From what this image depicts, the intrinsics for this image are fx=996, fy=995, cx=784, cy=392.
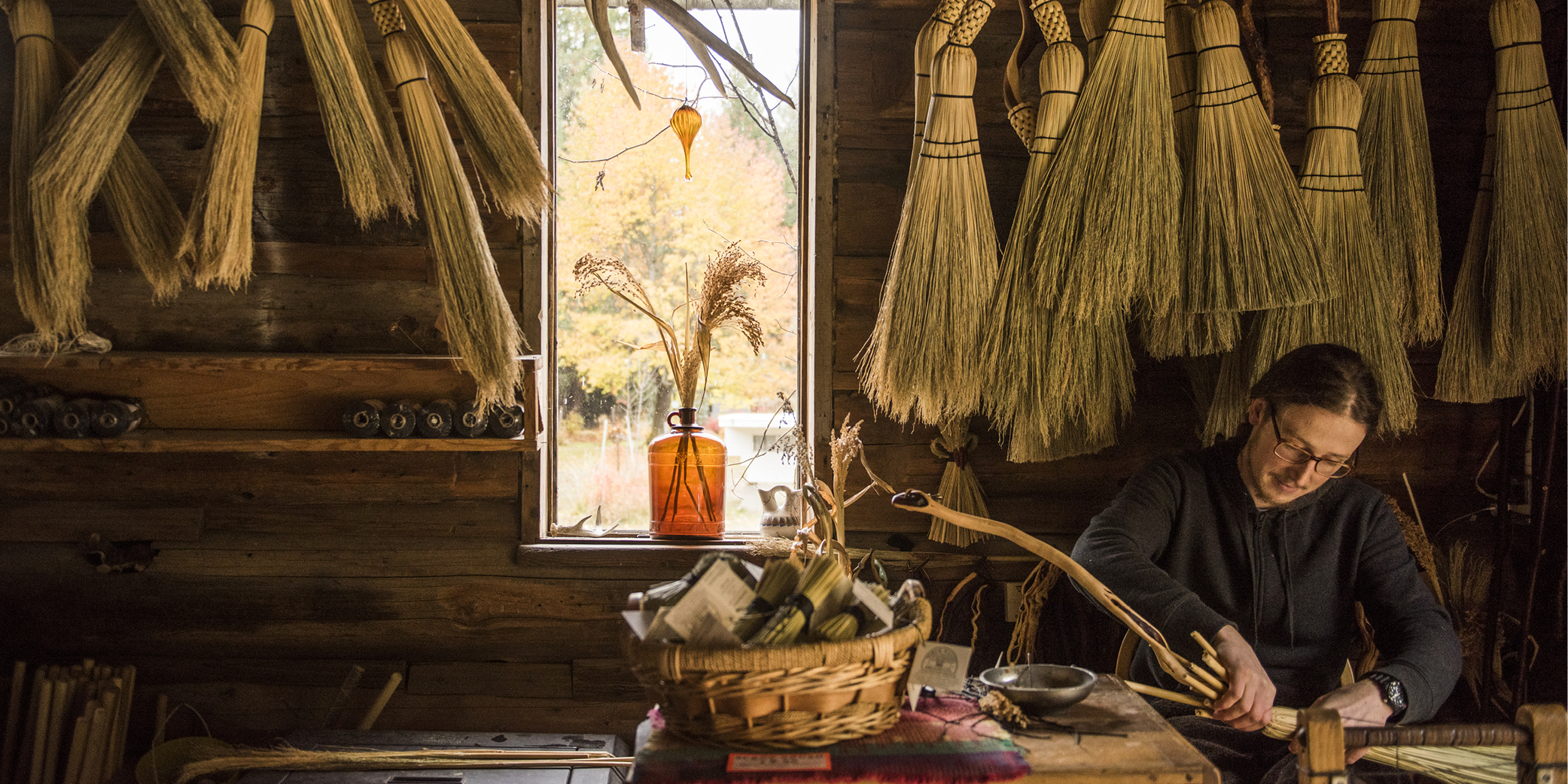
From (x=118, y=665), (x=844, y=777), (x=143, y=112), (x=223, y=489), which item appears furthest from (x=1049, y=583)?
(x=143, y=112)

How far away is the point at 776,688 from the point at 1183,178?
131cm

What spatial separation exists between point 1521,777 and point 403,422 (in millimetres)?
1788

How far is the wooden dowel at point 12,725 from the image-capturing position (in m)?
1.96

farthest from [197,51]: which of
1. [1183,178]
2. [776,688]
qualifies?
[1183,178]

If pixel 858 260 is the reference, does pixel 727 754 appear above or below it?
below

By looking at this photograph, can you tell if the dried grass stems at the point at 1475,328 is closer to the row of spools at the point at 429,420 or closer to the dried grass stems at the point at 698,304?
the dried grass stems at the point at 698,304

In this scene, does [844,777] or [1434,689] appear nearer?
[844,777]

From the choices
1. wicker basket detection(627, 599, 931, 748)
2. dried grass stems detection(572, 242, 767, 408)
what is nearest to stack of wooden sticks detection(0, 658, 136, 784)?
dried grass stems detection(572, 242, 767, 408)

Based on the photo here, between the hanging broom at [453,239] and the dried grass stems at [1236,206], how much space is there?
1245 mm

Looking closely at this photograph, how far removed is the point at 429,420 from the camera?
6.28 ft

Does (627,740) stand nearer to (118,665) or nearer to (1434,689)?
(118,665)

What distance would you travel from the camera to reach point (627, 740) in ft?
7.16

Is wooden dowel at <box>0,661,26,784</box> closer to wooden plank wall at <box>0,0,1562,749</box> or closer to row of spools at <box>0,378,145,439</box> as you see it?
wooden plank wall at <box>0,0,1562,749</box>

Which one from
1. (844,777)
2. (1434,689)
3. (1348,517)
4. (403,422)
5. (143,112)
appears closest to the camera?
(844,777)
